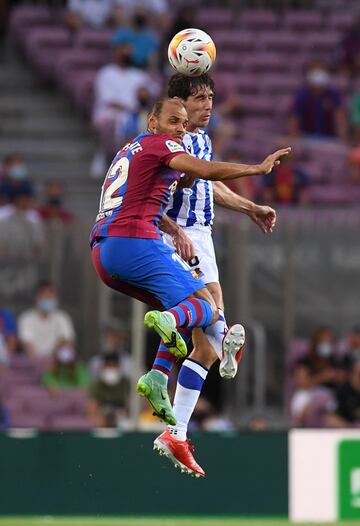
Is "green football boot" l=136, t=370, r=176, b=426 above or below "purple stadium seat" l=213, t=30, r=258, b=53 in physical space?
below

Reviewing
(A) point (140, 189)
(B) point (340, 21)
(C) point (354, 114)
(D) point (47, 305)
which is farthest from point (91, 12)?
(A) point (140, 189)

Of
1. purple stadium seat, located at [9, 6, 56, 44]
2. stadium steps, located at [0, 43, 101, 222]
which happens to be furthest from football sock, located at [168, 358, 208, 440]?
purple stadium seat, located at [9, 6, 56, 44]

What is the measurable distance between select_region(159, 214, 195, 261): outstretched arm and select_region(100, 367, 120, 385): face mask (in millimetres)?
6224

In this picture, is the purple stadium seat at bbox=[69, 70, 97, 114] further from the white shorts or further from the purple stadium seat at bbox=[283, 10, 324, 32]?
the white shorts

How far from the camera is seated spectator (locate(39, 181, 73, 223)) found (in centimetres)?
1786

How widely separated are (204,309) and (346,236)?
7.32 m

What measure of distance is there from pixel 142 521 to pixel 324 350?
167 inches

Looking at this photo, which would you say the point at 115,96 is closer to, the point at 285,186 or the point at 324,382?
the point at 285,186

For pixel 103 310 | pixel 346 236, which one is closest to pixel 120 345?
pixel 103 310

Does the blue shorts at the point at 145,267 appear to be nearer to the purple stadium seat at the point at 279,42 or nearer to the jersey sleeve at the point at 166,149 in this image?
the jersey sleeve at the point at 166,149

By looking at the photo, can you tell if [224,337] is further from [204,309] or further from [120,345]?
[120,345]

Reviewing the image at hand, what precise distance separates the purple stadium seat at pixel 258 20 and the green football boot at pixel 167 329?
519 inches

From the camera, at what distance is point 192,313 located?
33.2 ft

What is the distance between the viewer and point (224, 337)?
1059 centimetres
